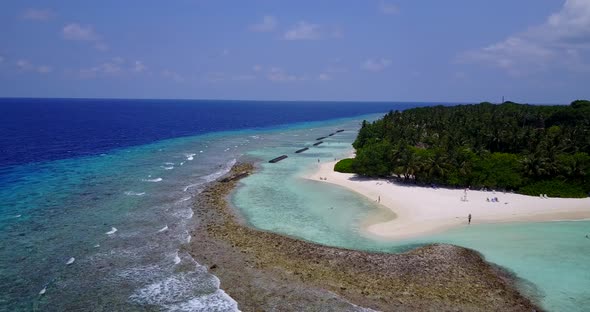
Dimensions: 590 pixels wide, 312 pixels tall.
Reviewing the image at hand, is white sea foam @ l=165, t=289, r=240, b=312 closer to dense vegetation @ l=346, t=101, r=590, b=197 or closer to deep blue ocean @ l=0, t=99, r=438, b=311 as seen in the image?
deep blue ocean @ l=0, t=99, r=438, b=311

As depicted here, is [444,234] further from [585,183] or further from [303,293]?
[585,183]

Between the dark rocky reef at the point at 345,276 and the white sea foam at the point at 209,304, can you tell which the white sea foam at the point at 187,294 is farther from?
the dark rocky reef at the point at 345,276

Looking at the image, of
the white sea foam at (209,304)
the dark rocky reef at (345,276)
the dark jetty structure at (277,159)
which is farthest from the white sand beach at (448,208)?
the dark jetty structure at (277,159)

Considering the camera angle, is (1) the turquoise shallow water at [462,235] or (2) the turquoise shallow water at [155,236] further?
(1) the turquoise shallow water at [462,235]

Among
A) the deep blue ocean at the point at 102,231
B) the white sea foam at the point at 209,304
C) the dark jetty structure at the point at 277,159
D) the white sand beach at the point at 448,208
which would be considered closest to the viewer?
the white sea foam at the point at 209,304

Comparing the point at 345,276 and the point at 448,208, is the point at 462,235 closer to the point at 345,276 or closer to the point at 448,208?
the point at 448,208

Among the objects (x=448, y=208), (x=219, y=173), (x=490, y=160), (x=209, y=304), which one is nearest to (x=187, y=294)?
(x=209, y=304)

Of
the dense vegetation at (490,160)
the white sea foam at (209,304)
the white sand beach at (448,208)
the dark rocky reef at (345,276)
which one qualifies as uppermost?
the dense vegetation at (490,160)

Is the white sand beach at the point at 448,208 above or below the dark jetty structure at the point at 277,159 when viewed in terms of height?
below
